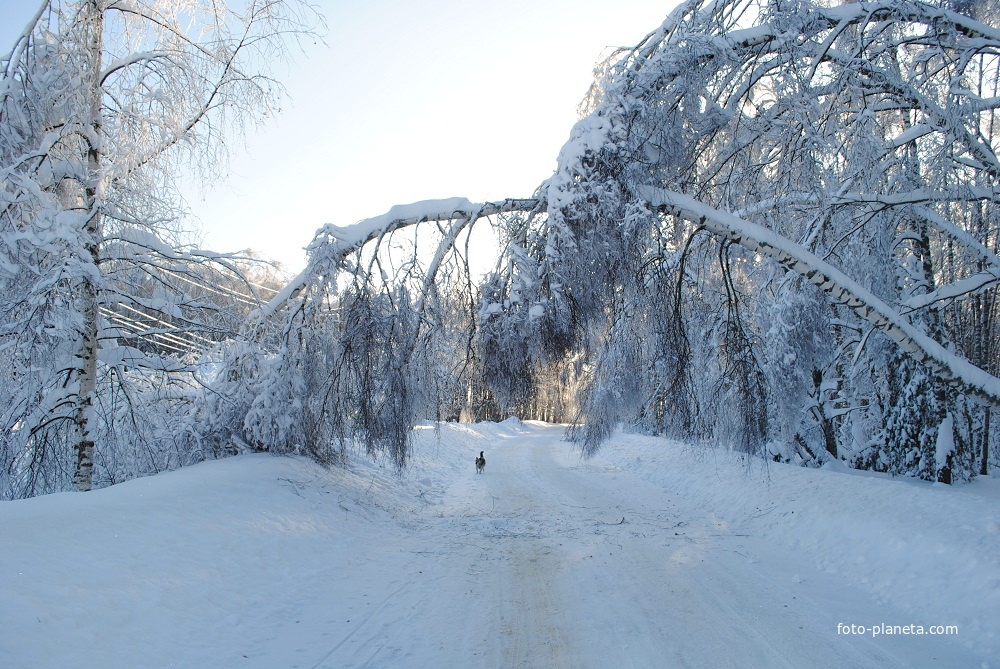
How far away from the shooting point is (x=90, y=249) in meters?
7.09

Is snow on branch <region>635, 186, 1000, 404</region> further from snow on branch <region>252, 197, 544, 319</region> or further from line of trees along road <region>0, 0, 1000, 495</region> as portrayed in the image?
snow on branch <region>252, 197, 544, 319</region>

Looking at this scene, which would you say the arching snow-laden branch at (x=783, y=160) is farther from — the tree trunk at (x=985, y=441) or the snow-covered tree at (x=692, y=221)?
the tree trunk at (x=985, y=441)

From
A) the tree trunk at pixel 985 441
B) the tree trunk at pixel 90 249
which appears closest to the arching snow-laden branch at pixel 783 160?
the tree trunk at pixel 90 249

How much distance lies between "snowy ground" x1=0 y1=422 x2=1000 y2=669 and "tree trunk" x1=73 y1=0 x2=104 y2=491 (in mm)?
762

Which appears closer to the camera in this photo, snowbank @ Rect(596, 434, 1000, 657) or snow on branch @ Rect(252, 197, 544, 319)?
snowbank @ Rect(596, 434, 1000, 657)

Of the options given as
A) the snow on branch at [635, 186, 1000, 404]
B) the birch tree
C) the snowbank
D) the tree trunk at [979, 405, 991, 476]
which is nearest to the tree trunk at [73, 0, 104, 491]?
the birch tree

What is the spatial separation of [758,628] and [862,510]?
181 inches

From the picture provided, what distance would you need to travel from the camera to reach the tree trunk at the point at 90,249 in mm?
6953

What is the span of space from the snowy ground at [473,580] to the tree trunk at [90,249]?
0.76 m

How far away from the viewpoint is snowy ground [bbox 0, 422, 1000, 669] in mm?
4496

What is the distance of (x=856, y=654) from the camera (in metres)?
4.64

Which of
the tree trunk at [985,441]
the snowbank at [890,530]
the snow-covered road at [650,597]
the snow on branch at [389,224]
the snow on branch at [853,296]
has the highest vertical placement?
the snow on branch at [389,224]

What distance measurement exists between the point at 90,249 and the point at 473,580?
6437mm

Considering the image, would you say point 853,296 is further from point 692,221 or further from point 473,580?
point 473,580
